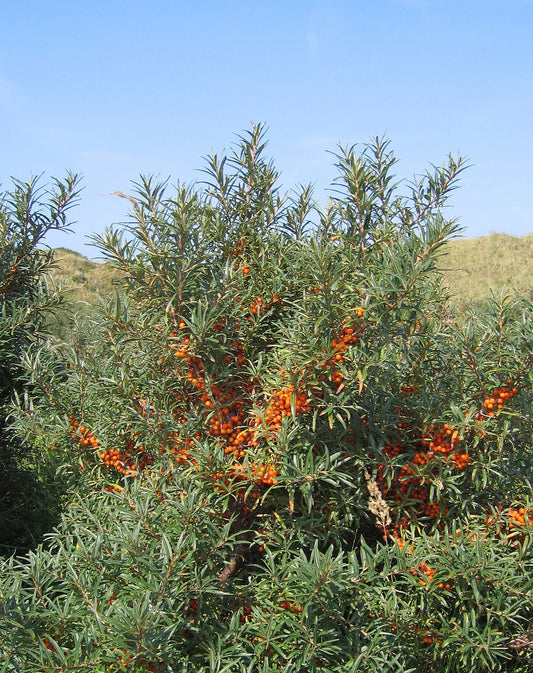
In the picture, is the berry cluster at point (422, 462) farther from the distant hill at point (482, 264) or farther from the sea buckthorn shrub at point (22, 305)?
the distant hill at point (482, 264)

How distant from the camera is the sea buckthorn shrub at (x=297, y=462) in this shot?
5.99 feet

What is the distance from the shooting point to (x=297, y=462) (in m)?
1.91

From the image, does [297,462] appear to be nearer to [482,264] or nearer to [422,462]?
[422,462]

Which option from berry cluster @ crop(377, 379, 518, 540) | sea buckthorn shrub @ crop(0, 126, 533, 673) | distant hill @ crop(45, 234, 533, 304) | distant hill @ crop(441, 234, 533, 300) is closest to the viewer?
sea buckthorn shrub @ crop(0, 126, 533, 673)

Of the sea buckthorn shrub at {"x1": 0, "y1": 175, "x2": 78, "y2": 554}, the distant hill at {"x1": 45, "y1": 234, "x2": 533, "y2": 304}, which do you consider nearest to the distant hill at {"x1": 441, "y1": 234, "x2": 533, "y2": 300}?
the distant hill at {"x1": 45, "y1": 234, "x2": 533, "y2": 304}

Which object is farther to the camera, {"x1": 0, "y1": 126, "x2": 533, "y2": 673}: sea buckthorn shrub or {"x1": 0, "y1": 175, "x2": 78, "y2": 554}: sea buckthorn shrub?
{"x1": 0, "y1": 175, "x2": 78, "y2": 554}: sea buckthorn shrub

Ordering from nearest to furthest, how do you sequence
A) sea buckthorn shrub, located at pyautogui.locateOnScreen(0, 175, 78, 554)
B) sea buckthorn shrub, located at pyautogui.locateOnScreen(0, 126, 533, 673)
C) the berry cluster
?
sea buckthorn shrub, located at pyautogui.locateOnScreen(0, 126, 533, 673)
the berry cluster
sea buckthorn shrub, located at pyautogui.locateOnScreen(0, 175, 78, 554)

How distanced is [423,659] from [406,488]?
590 millimetres

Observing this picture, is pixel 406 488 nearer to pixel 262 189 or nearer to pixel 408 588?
pixel 408 588

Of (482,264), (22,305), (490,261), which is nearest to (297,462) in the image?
(22,305)

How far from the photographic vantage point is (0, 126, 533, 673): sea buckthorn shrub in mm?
1827

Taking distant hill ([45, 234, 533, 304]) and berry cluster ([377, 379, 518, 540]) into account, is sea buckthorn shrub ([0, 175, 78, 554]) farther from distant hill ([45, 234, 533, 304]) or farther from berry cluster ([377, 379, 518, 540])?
distant hill ([45, 234, 533, 304])

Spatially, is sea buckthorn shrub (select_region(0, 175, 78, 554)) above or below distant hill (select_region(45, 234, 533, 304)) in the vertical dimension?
below

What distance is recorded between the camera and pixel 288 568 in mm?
1958
